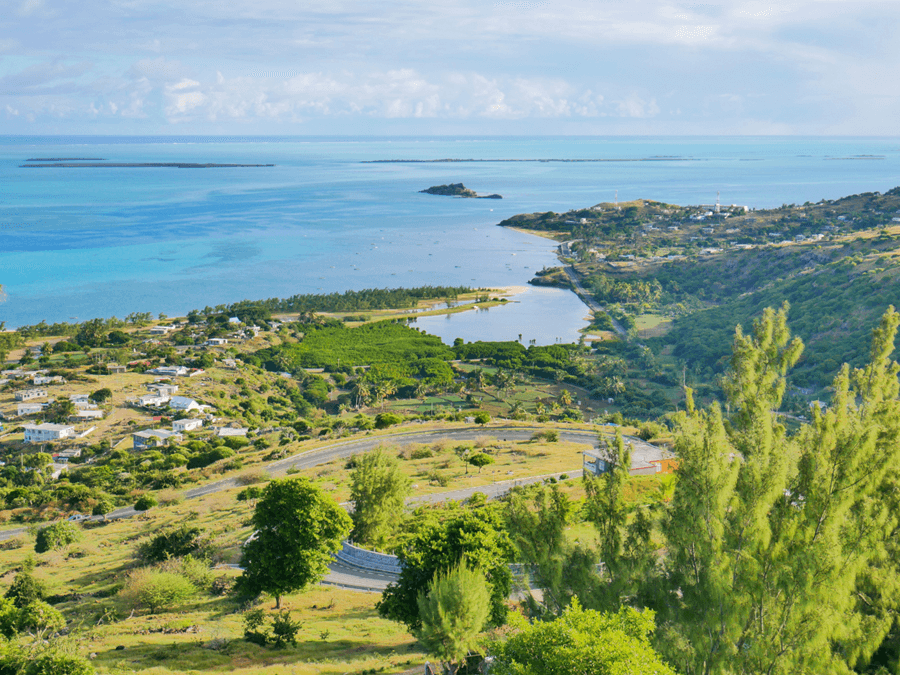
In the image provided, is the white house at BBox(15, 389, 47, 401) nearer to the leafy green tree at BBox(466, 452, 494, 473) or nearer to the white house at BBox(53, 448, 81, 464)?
the white house at BBox(53, 448, 81, 464)

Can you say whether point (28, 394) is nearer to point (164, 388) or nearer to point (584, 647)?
point (164, 388)

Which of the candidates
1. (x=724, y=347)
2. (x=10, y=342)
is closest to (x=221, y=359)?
(x=10, y=342)

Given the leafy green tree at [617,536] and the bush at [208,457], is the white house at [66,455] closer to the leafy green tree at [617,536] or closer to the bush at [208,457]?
the bush at [208,457]

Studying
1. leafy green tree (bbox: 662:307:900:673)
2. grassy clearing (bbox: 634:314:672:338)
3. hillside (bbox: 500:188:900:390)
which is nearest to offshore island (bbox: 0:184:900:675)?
leafy green tree (bbox: 662:307:900:673)

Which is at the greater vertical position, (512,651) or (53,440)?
(512,651)

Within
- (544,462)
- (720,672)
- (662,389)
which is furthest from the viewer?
(662,389)

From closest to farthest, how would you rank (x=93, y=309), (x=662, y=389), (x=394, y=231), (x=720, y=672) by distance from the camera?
(x=720, y=672) < (x=662, y=389) < (x=93, y=309) < (x=394, y=231)

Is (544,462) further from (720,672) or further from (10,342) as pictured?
(10,342)
